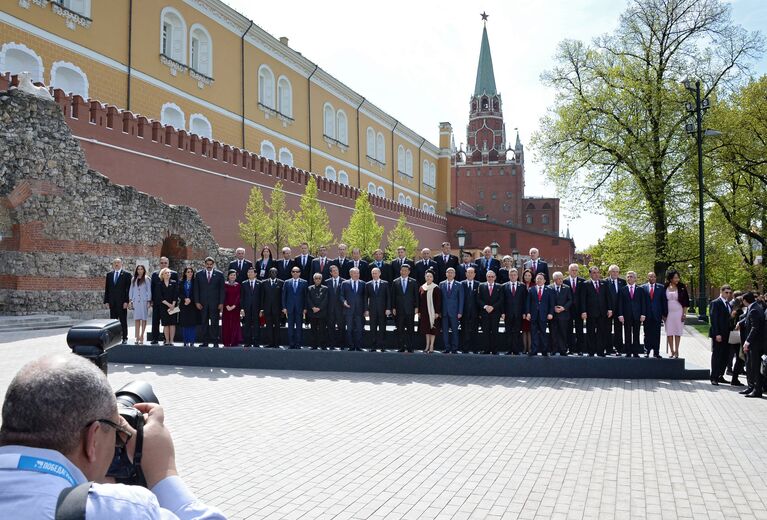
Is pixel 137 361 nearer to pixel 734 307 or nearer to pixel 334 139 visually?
pixel 734 307

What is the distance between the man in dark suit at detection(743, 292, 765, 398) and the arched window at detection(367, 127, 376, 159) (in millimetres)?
46095

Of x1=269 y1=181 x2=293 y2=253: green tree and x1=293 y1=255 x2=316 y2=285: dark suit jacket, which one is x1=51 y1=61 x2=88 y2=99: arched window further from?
x1=293 y1=255 x2=316 y2=285: dark suit jacket

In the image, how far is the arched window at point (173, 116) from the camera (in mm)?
30709

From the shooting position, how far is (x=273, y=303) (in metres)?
13.9

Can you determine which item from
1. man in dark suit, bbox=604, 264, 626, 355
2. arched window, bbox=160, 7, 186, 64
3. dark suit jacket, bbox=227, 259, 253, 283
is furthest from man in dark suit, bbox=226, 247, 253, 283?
arched window, bbox=160, 7, 186, 64

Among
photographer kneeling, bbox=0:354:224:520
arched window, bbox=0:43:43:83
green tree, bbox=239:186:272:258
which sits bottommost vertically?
photographer kneeling, bbox=0:354:224:520

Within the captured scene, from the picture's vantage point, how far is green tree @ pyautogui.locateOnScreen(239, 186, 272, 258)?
1135 inches

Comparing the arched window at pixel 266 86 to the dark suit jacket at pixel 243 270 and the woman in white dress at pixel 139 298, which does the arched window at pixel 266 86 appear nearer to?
the dark suit jacket at pixel 243 270

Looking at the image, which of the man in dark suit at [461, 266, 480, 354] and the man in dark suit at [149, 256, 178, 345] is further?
the man in dark suit at [149, 256, 178, 345]

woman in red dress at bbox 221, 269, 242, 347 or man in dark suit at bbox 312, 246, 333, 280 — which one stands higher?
man in dark suit at bbox 312, 246, 333, 280

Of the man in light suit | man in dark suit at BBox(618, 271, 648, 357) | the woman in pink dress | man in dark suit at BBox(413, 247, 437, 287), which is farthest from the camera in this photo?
man in dark suit at BBox(413, 247, 437, 287)

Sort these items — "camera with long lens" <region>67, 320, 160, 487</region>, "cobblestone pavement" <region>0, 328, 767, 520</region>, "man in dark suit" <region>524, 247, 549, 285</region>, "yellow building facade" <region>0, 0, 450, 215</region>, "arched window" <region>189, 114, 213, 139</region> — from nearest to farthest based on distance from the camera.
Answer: "camera with long lens" <region>67, 320, 160, 487</region>
"cobblestone pavement" <region>0, 328, 767, 520</region>
"man in dark suit" <region>524, 247, 549, 285</region>
"yellow building facade" <region>0, 0, 450, 215</region>
"arched window" <region>189, 114, 213, 139</region>

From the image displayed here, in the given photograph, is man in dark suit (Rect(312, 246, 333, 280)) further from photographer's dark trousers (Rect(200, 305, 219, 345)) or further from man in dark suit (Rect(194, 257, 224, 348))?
photographer's dark trousers (Rect(200, 305, 219, 345))

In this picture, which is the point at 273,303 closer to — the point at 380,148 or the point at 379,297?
the point at 379,297
